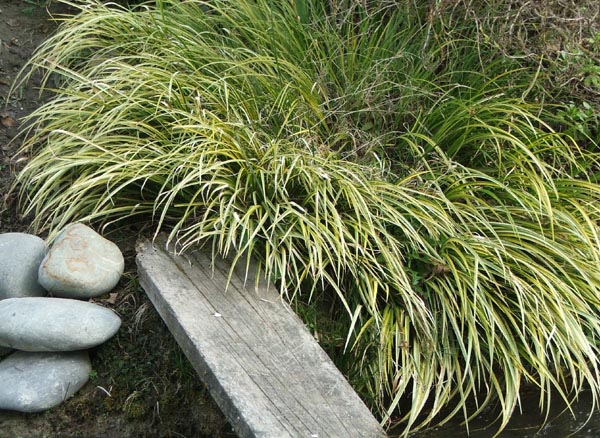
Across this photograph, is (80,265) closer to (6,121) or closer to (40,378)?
(40,378)

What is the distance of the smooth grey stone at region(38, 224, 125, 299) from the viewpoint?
299 cm

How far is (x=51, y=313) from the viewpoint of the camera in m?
2.87

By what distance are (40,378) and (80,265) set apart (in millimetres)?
422

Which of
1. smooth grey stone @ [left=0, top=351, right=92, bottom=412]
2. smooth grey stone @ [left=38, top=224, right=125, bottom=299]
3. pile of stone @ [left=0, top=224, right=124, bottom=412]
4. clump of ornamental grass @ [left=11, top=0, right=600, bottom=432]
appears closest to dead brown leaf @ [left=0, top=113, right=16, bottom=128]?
clump of ornamental grass @ [left=11, top=0, right=600, bottom=432]

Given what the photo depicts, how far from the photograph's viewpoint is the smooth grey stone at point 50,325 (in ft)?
9.32

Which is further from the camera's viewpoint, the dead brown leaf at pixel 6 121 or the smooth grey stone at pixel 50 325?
the dead brown leaf at pixel 6 121

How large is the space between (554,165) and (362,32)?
105 cm

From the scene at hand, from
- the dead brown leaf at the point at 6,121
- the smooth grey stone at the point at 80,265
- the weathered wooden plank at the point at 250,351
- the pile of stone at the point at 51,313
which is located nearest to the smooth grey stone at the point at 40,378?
the pile of stone at the point at 51,313

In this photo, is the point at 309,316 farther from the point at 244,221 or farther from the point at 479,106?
the point at 479,106

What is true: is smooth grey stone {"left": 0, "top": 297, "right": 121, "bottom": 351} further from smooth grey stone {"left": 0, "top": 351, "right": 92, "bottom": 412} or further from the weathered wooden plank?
the weathered wooden plank

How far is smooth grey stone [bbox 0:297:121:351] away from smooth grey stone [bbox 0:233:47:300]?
0.15 meters

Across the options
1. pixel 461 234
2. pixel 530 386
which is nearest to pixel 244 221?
pixel 461 234

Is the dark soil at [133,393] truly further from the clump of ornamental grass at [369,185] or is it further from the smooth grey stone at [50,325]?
the clump of ornamental grass at [369,185]

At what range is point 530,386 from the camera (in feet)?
10.9
